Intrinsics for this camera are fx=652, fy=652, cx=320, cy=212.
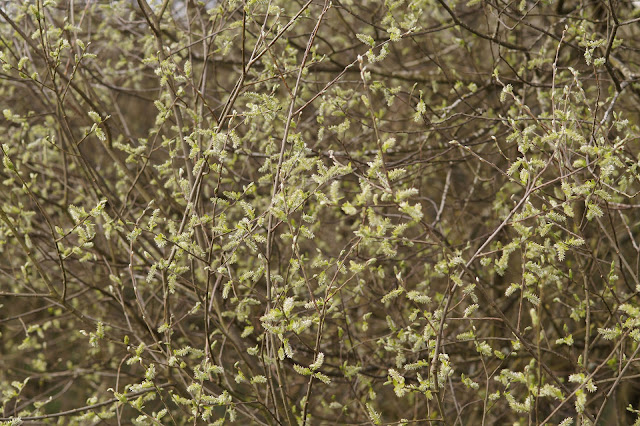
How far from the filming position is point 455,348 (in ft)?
12.9

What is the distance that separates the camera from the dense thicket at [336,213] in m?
2.23

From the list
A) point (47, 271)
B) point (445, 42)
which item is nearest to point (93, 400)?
point (47, 271)

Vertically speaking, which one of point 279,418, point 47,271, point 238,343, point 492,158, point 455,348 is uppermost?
point 492,158

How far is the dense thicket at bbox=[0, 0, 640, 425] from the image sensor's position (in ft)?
7.30

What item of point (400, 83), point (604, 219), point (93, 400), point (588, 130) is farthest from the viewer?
point (400, 83)

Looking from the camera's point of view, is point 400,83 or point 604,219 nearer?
point 604,219

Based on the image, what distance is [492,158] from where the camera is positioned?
14.6 feet

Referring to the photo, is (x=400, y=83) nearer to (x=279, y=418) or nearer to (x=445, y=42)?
A: (x=445, y=42)

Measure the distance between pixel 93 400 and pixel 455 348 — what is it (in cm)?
217

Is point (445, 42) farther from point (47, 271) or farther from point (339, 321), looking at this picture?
point (47, 271)

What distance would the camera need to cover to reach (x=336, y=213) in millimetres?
4078

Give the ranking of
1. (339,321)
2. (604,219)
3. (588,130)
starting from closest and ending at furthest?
1. (588,130)
2. (339,321)
3. (604,219)

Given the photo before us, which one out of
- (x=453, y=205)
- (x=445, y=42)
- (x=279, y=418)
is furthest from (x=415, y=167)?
(x=279, y=418)

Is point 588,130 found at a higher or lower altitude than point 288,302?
higher
